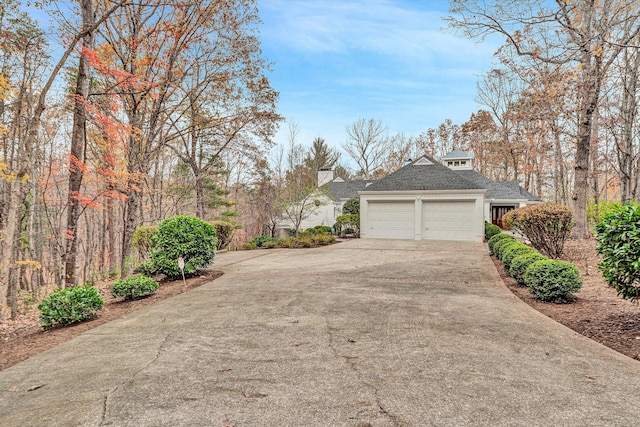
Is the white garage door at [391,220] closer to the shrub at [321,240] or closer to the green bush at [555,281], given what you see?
the shrub at [321,240]

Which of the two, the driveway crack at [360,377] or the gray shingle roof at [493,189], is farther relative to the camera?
the gray shingle roof at [493,189]

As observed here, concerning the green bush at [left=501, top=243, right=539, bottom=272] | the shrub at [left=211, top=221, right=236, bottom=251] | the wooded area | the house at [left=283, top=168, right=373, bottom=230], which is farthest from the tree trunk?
the house at [left=283, top=168, right=373, bottom=230]

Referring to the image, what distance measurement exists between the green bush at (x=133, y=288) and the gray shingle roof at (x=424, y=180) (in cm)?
1280

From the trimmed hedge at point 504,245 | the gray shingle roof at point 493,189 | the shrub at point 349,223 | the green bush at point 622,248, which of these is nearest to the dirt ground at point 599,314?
the green bush at point 622,248

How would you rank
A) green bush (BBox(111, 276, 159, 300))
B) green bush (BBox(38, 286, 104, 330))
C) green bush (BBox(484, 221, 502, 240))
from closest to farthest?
green bush (BBox(38, 286, 104, 330)) < green bush (BBox(111, 276, 159, 300)) < green bush (BBox(484, 221, 502, 240))

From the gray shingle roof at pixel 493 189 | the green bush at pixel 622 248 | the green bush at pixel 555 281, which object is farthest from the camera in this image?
the gray shingle roof at pixel 493 189

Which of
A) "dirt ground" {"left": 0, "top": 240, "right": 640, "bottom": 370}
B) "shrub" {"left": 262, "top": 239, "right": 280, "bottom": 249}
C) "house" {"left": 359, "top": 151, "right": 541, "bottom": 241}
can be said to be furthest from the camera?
"house" {"left": 359, "top": 151, "right": 541, "bottom": 241}

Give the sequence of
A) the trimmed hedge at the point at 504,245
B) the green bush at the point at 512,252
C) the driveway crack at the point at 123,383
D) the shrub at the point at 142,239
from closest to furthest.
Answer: the driveway crack at the point at 123,383 < the green bush at the point at 512,252 < the trimmed hedge at the point at 504,245 < the shrub at the point at 142,239

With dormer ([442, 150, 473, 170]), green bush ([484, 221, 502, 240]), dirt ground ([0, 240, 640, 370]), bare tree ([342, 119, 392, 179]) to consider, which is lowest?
dirt ground ([0, 240, 640, 370])

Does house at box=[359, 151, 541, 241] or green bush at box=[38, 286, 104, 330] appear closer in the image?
green bush at box=[38, 286, 104, 330]

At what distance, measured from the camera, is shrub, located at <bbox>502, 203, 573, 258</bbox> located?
768cm

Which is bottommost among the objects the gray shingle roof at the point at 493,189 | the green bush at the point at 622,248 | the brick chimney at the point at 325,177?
the green bush at the point at 622,248

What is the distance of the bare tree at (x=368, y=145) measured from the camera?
30469mm

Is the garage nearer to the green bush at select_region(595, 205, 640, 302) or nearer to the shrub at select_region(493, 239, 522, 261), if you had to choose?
the shrub at select_region(493, 239, 522, 261)
